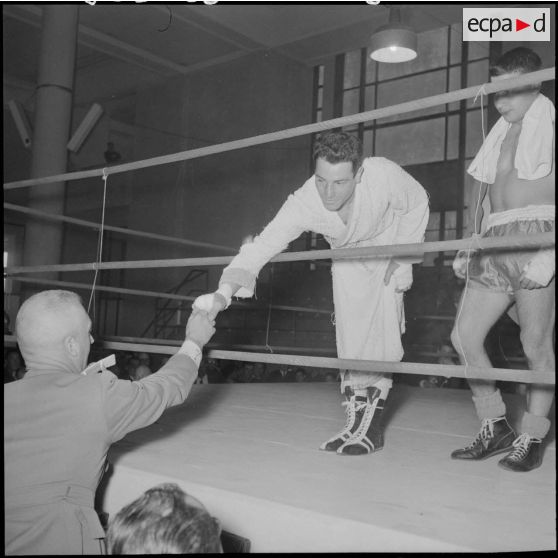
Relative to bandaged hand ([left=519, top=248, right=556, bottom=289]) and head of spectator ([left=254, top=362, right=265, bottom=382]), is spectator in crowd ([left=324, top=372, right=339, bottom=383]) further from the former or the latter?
bandaged hand ([left=519, top=248, right=556, bottom=289])

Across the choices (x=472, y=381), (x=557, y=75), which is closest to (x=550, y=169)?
(x=557, y=75)

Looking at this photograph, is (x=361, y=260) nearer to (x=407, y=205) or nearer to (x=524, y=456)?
(x=407, y=205)

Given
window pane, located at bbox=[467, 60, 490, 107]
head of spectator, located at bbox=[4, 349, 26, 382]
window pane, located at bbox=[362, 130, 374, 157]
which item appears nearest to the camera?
head of spectator, located at bbox=[4, 349, 26, 382]

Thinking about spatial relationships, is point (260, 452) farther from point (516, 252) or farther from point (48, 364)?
point (516, 252)

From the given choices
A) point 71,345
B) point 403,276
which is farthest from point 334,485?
point 403,276

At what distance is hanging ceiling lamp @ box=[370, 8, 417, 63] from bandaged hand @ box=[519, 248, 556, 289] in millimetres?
4462

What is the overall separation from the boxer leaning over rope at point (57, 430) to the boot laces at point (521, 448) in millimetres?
897

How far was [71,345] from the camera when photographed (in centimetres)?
140

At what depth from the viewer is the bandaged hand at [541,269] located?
154cm

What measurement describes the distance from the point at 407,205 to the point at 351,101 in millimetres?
8273

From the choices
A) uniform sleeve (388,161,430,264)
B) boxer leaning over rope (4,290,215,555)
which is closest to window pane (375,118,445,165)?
uniform sleeve (388,161,430,264)

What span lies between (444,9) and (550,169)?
266 inches

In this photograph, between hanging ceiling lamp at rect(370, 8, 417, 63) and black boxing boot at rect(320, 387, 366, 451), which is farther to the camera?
hanging ceiling lamp at rect(370, 8, 417, 63)

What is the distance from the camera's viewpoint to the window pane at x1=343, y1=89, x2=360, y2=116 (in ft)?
31.9
